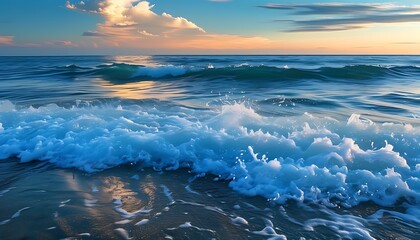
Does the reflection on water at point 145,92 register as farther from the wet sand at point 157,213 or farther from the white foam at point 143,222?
the white foam at point 143,222

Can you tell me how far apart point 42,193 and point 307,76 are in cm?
1863

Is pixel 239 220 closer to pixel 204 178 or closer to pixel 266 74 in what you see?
pixel 204 178

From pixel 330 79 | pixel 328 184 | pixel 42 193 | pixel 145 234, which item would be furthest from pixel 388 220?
pixel 330 79

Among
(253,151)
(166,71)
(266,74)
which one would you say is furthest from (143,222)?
(166,71)

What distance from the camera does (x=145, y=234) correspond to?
333cm

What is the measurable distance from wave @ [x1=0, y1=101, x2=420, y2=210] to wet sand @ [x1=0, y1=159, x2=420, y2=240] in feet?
1.08

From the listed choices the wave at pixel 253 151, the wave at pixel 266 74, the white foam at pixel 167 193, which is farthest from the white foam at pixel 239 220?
the wave at pixel 266 74

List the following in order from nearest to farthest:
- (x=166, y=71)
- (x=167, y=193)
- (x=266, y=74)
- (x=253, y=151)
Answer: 1. (x=167, y=193)
2. (x=253, y=151)
3. (x=266, y=74)
4. (x=166, y=71)

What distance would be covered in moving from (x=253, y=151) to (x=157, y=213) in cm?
228

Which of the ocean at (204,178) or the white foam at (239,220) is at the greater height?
the ocean at (204,178)

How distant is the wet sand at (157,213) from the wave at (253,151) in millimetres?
328

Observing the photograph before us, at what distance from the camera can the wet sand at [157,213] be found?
3355 millimetres

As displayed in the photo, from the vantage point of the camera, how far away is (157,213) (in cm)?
377

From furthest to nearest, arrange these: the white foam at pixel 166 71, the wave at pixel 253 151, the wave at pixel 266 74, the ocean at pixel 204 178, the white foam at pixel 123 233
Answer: the white foam at pixel 166 71
the wave at pixel 266 74
the wave at pixel 253 151
the ocean at pixel 204 178
the white foam at pixel 123 233
